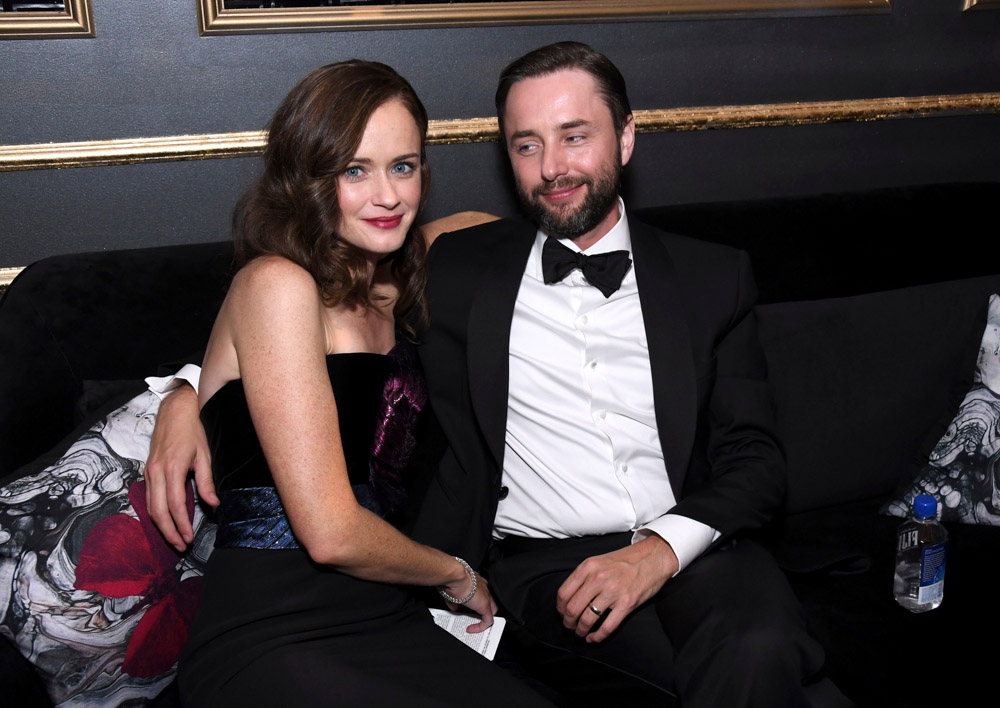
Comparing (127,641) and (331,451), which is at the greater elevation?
(331,451)

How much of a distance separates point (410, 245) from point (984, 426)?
5.21ft

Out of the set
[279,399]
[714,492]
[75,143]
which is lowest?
[714,492]

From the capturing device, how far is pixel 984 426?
243 cm

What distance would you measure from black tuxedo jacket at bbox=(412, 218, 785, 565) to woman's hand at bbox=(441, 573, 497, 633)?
0.30 ft


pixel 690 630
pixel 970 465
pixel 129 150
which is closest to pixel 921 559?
pixel 970 465

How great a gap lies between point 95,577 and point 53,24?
1373 millimetres

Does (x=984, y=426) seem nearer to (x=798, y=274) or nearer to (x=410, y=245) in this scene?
(x=798, y=274)

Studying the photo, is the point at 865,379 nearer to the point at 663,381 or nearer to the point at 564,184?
the point at 663,381

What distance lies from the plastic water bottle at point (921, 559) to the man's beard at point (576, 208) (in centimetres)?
101

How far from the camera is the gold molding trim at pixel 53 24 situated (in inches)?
86.2

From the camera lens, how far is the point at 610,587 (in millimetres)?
1804

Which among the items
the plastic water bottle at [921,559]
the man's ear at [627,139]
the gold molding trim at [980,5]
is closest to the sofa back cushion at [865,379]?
the plastic water bottle at [921,559]

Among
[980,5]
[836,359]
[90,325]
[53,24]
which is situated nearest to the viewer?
[90,325]

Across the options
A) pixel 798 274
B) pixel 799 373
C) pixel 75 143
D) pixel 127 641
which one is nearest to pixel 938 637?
pixel 799 373
